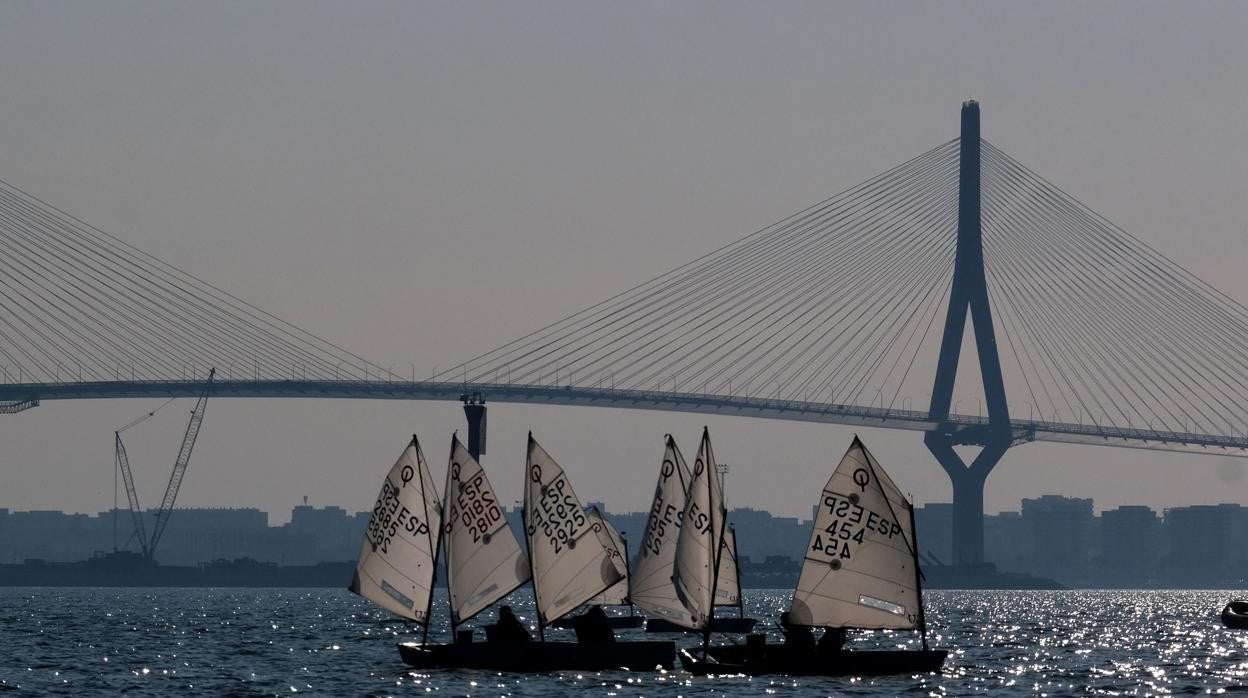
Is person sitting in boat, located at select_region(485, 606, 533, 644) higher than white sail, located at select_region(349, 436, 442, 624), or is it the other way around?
white sail, located at select_region(349, 436, 442, 624)

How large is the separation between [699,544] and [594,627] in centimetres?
306

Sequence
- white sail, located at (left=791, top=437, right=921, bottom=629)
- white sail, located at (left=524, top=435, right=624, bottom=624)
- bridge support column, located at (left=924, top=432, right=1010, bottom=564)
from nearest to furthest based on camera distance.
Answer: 1. white sail, located at (left=791, top=437, right=921, bottom=629)
2. white sail, located at (left=524, top=435, right=624, bottom=624)
3. bridge support column, located at (left=924, top=432, right=1010, bottom=564)

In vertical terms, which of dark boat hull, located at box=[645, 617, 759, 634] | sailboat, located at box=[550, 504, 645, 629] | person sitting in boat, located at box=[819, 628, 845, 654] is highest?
sailboat, located at box=[550, 504, 645, 629]

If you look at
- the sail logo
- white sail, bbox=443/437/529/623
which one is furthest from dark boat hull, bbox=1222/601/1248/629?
white sail, bbox=443/437/529/623

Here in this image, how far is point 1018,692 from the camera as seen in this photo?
49.5 meters

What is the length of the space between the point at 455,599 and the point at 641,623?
23.8 m

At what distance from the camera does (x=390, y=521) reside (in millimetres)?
53750

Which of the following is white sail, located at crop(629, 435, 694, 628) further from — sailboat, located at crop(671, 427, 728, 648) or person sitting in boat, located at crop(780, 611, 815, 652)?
person sitting in boat, located at crop(780, 611, 815, 652)

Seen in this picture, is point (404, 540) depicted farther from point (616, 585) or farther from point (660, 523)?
point (616, 585)

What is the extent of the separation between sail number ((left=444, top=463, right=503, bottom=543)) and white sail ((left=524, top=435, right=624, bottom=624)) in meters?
0.77

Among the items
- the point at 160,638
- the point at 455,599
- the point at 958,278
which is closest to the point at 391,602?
the point at 455,599

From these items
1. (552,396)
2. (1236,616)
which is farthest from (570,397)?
(1236,616)

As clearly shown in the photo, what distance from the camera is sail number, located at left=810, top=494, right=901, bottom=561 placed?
49.8m

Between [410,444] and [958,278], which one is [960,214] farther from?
[410,444]
